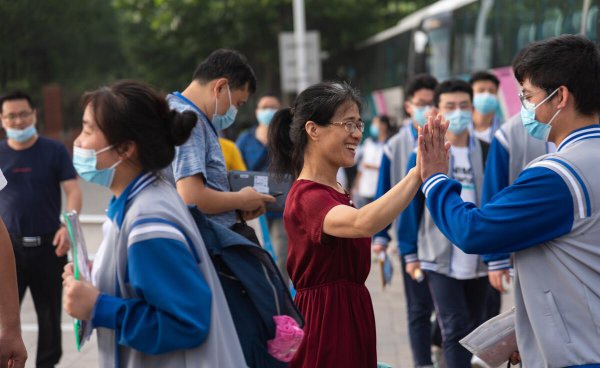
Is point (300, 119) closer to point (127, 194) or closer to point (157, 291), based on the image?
point (127, 194)

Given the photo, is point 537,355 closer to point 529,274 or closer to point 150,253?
point 529,274

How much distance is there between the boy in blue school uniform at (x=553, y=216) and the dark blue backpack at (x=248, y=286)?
25.4 inches

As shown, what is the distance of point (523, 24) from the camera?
1287 cm

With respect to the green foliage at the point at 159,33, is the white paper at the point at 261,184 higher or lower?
lower

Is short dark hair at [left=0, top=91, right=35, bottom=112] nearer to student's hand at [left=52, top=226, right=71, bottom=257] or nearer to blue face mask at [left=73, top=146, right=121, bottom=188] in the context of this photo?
student's hand at [left=52, top=226, right=71, bottom=257]

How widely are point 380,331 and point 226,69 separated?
160 inches

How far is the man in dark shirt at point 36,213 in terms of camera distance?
6.55 m

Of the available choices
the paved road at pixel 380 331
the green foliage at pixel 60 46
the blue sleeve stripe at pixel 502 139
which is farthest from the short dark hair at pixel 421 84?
the green foliage at pixel 60 46

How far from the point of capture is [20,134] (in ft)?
21.9

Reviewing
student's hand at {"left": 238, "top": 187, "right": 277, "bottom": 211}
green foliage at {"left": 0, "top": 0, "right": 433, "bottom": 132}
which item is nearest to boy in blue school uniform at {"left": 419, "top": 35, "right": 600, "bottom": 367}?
student's hand at {"left": 238, "top": 187, "right": 277, "bottom": 211}

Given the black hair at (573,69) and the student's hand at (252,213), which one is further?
the student's hand at (252,213)

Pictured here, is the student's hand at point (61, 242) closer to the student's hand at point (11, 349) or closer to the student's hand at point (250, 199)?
the student's hand at point (250, 199)

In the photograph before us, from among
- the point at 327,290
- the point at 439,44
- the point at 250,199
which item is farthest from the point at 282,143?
the point at 439,44

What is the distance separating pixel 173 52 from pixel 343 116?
87.3 ft
